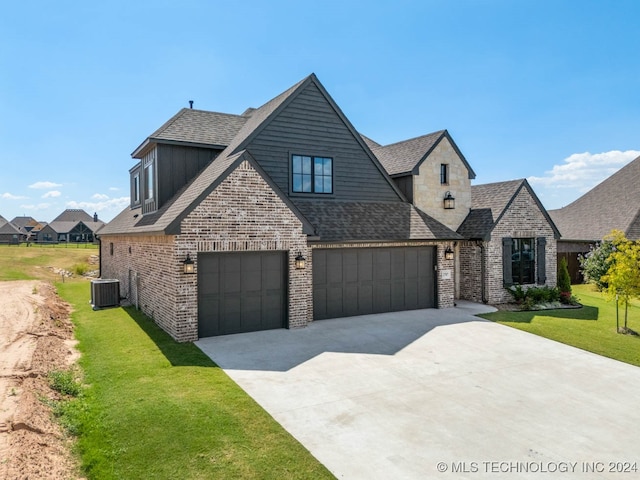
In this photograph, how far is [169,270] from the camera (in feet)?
35.4

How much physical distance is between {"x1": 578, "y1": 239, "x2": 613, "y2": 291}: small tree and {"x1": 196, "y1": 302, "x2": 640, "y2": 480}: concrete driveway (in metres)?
13.1

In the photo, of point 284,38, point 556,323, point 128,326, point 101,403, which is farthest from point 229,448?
point 284,38

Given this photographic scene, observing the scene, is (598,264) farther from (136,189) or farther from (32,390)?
(32,390)

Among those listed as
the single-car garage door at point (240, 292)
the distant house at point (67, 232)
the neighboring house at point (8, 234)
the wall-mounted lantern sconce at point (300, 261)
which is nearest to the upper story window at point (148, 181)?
the single-car garage door at point (240, 292)

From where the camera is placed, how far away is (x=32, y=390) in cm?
685

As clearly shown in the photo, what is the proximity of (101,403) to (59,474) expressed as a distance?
84.1 inches

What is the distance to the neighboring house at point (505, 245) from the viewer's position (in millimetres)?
16625

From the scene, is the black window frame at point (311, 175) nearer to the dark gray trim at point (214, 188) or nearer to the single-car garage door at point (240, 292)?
the dark gray trim at point (214, 188)

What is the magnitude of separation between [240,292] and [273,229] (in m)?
2.07

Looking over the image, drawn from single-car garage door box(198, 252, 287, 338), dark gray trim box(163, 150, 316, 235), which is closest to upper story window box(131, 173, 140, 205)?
dark gray trim box(163, 150, 316, 235)

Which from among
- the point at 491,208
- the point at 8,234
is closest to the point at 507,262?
the point at 491,208

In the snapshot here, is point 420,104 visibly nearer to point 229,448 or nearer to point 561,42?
point 561,42

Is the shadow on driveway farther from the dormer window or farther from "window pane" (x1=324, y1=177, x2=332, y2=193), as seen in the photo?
the dormer window

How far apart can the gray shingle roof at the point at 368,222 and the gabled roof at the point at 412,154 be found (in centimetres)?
215
